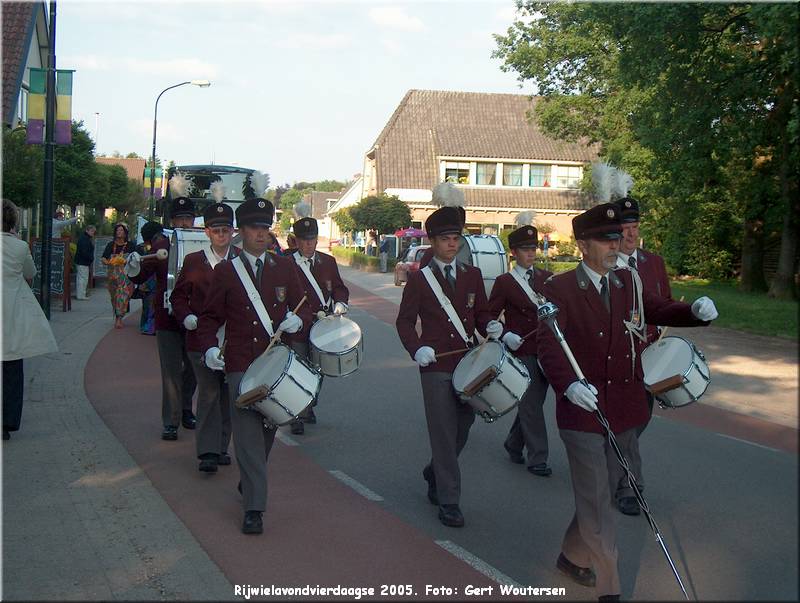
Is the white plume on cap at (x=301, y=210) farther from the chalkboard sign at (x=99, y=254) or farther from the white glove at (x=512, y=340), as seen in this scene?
the chalkboard sign at (x=99, y=254)

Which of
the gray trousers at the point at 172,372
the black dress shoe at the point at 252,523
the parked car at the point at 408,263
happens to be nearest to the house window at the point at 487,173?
the parked car at the point at 408,263

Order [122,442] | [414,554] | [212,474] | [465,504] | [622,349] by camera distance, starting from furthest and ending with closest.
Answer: [122,442]
[212,474]
[465,504]
[414,554]
[622,349]

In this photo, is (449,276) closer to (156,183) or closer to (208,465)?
(208,465)

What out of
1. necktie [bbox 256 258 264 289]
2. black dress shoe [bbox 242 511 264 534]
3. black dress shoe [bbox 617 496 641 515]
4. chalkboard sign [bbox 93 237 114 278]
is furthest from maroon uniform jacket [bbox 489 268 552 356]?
chalkboard sign [bbox 93 237 114 278]

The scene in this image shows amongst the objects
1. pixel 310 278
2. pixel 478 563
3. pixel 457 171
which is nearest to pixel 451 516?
pixel 478 563

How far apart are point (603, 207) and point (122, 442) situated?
567cm

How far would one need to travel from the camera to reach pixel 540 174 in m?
63.3

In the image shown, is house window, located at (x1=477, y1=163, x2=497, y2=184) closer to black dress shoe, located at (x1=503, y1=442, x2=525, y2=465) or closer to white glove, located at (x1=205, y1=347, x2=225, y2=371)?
black dress shoe, located at (x1=503, y1=442, x2=525, y2=465)

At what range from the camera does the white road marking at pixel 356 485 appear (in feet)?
24.7

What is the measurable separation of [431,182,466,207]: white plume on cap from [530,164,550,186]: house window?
5391 centimetres

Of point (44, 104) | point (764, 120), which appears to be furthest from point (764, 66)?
point (44, 104)

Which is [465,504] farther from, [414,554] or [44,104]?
[44,104]

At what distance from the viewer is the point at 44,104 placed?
56.3 ft

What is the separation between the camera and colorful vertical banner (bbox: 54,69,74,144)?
56.5 ft
